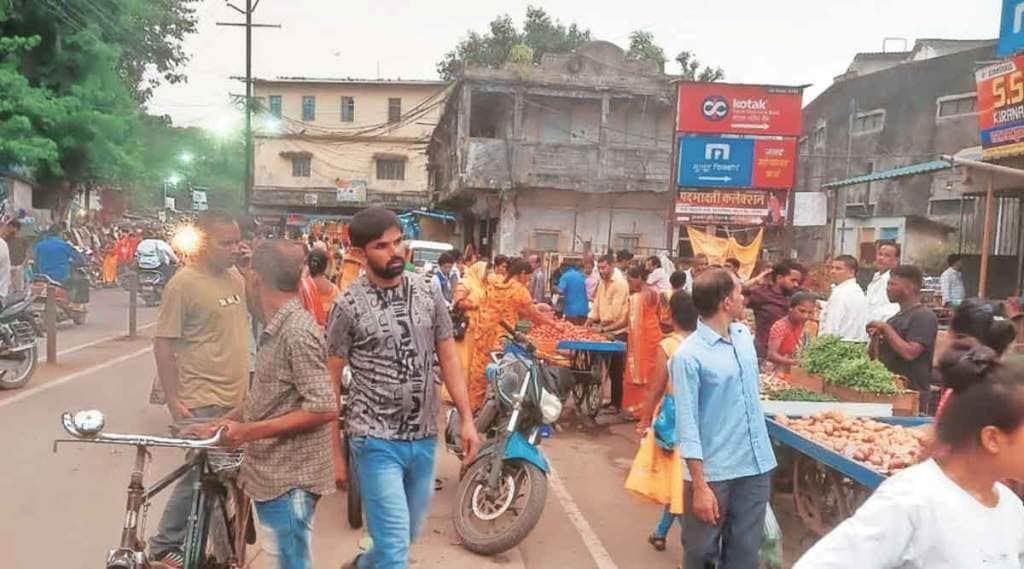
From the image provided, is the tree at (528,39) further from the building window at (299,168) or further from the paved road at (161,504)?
the paved road at (161,504)

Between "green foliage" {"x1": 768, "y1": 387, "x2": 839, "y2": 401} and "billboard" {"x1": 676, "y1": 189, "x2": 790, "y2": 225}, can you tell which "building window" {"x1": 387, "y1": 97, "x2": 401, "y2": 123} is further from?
"green foliage" {"x1": 768, "y1": 387, "x2": 839, "y2": 401}

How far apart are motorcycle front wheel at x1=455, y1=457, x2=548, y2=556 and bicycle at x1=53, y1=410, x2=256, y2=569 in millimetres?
1440

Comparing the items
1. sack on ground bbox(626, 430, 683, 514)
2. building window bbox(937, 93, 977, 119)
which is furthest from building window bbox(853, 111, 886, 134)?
sack on ground bbox(626, 430, 683, 514)

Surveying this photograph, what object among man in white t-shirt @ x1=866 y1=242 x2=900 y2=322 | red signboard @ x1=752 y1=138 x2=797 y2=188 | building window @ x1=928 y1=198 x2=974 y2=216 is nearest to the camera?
man in white t-shirt @ x1=866 y1=242 x2=900 y2=322

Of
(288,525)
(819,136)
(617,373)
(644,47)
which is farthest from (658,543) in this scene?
(644,47)

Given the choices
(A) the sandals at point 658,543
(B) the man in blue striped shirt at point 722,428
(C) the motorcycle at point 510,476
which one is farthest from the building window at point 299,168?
(B) the man in blue striped shirt at point 722,428

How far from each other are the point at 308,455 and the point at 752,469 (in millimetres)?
1861

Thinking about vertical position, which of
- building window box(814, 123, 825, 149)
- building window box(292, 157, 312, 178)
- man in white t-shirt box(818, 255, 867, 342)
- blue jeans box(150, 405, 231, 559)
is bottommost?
blue jeans box(150, 405, 231, 559)

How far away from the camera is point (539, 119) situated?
2759 cm

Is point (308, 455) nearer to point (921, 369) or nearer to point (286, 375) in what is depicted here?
point (286, 375)

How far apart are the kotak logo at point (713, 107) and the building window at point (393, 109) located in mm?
31521

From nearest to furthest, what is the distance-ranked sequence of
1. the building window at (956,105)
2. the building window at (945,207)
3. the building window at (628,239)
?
1. the building window at (945,207)
2. the building window at (956,105)
3. the building window at (628,239)

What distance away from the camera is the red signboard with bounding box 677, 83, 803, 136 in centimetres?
1992

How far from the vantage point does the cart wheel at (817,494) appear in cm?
517
